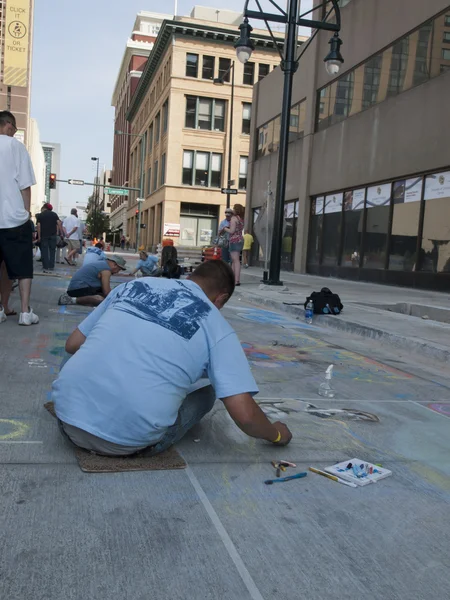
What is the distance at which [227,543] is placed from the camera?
2082 mm

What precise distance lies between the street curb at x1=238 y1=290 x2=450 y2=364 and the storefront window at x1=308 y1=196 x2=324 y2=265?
428 inches

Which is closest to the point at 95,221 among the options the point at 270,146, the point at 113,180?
the point at 113,180

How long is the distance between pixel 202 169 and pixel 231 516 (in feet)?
142

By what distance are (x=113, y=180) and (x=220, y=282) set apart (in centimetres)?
9766

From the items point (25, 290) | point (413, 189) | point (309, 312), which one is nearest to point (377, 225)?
point (413, 189)

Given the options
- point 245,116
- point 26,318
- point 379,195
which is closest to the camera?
point 26,318

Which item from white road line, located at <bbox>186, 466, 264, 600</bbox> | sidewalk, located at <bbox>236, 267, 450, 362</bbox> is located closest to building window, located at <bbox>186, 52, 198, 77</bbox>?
sidewalk, located at <bbox>236, 267, 450, 362</bbox>

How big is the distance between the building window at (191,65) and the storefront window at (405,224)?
31.8 metres

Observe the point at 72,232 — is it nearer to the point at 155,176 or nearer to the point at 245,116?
the point at 245,116

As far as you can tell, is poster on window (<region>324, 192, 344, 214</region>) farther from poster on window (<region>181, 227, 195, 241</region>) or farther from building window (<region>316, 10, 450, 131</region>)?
poster on window (<region>181, 227, 195, 241</region>)

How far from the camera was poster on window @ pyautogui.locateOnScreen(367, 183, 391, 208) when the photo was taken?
1622cm

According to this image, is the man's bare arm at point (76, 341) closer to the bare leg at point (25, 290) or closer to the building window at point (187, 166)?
the bare leg at point (25, 290)

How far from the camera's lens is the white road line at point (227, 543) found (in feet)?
5.97

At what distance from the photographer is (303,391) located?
441 centimetres
